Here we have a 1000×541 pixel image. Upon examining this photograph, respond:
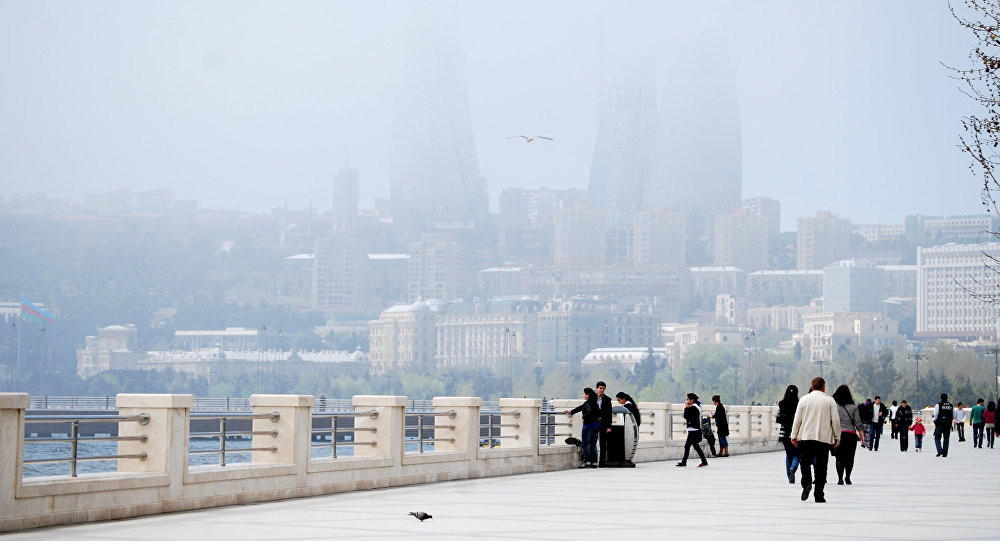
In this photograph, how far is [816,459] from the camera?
1870 centimetres

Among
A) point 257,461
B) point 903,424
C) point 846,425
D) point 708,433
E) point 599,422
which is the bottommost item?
point 903,424

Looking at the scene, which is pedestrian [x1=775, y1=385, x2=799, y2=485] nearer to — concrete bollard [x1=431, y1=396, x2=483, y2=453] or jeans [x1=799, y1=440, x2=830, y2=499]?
jeans [x1=799, y1=440, x2=830, y2=499]

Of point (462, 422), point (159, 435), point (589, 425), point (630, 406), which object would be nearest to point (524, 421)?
point (589, 425)

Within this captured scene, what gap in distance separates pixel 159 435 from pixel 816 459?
8.32 metres

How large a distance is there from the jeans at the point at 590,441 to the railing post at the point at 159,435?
476 inches

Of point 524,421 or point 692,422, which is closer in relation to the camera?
point 524,421

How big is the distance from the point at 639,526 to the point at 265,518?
406 centimetres

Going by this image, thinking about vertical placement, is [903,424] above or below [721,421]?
below

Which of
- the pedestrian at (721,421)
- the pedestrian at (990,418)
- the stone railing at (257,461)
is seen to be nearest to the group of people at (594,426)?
the stone railing at (257,461)

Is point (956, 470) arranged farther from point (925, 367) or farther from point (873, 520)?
point (925, 367)

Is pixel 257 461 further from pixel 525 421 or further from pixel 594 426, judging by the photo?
pixel 594 426

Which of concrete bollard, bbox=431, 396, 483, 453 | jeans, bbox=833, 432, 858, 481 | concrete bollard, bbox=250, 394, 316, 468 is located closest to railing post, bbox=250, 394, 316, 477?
concrete bollard, bbox=250, 394, 316, 468

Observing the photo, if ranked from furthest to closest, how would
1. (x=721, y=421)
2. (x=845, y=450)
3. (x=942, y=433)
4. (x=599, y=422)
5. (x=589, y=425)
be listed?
(x=942, y=433)
(x=721, y=421)
(x=599, y=422)
(x=589, y=425)
(x=845, y=450)

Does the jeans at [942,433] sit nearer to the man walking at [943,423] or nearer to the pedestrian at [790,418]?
the man walking at [943,423]
